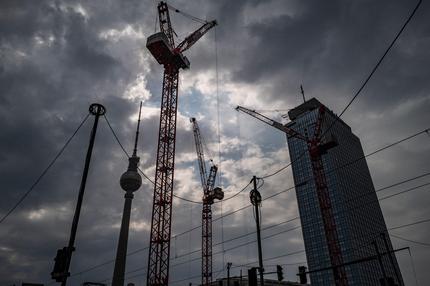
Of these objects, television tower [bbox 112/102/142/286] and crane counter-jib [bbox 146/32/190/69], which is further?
television tower [bbox 112/102/142/286]

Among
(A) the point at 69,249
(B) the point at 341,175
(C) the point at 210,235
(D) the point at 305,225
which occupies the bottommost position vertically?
(A) the point at 69,249

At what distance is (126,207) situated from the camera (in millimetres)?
78188

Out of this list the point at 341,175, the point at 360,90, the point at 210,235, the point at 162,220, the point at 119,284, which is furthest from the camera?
the point at 341,175

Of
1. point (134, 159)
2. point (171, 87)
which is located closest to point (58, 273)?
point (171, 87)

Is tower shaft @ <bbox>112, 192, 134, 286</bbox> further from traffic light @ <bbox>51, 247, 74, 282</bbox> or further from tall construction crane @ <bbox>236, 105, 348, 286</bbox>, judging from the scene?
traffic light @ <bbox>51, 247, 74, 282</bbox>

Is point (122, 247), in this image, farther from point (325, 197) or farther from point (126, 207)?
point (325, 197)

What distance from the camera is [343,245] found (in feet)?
579

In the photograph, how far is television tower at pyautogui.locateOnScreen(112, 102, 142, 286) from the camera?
70406mm

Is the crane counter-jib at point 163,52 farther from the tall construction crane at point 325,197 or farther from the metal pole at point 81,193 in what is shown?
the metal pole at point 81,193

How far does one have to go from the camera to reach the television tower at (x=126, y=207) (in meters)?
70.4

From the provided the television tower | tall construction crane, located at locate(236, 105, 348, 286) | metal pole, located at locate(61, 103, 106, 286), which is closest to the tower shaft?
the television tower

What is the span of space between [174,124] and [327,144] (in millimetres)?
34569

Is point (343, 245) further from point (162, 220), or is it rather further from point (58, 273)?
point (58, 273)

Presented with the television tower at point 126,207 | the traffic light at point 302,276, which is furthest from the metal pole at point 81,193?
the television tower at point 126,207
